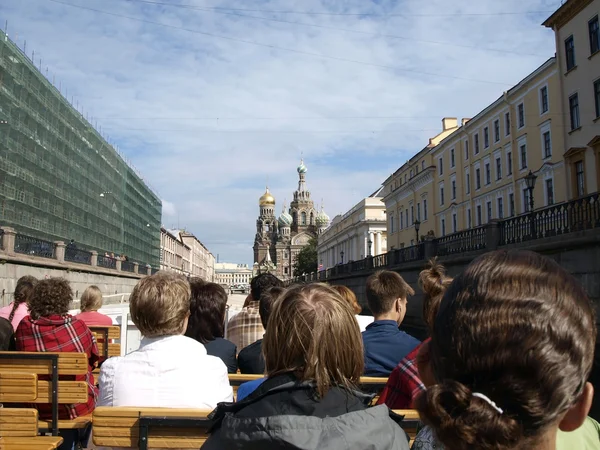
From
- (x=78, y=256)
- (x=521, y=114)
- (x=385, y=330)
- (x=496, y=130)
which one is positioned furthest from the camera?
(x=496, y=130)

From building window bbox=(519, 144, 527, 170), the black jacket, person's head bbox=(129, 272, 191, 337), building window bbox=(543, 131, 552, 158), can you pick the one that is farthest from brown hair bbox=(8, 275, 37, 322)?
building window bbox=(519, 144, 527, 170)

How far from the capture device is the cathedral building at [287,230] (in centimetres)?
16162

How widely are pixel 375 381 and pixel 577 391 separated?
273 cm

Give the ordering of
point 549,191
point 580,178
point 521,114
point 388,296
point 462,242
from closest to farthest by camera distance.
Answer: point 388,296, point 462,242, point 580,178, point 549,191, point 521,114

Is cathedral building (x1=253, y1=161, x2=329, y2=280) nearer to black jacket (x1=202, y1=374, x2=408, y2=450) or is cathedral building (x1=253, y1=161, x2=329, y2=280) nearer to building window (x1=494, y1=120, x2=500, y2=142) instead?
building window (x1=494, y1=120, x2=500, y2=142)

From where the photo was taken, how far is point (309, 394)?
7.41 feet

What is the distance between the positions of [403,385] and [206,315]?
99.2 inches

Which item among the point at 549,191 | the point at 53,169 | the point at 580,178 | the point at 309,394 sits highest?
the point at 53,169

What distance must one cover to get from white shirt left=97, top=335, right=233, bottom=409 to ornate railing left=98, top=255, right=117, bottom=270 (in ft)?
113

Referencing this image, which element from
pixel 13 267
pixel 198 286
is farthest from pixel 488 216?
pixel 198 286

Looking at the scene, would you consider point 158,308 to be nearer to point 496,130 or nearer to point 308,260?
point 496,130

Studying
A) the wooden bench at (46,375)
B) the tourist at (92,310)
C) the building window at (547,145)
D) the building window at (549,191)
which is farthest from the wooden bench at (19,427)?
the building window at (547,145)

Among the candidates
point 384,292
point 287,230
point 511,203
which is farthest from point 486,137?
point 287,230

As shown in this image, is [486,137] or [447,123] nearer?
[486,137]
